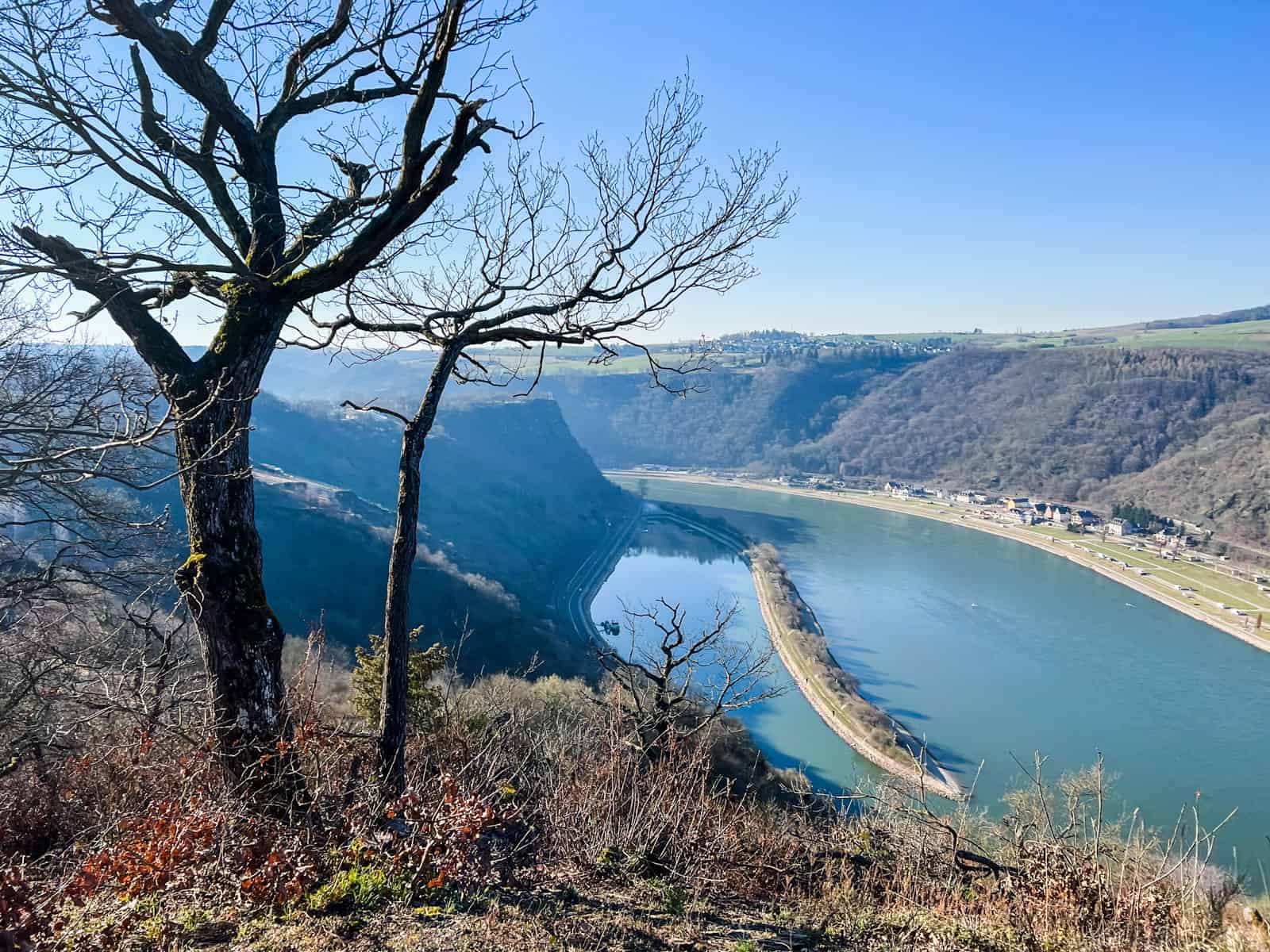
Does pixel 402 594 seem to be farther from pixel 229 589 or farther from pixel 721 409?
pixel 721 409

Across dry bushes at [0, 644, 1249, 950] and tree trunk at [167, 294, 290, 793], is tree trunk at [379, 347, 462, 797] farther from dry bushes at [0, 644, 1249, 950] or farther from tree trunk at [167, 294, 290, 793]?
tree trunk at [167, 294, 290, 793]

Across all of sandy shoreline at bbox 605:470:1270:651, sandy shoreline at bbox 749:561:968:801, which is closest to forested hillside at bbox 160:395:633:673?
sandy shoreline at bbox 749:561:968:801

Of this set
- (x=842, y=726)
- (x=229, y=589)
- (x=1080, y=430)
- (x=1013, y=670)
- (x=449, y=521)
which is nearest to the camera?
(x=229, y=589)

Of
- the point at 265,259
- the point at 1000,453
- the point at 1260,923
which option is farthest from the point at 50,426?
the point at 1000,453

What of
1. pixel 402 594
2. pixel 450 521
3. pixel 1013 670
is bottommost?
pixel 1013 670

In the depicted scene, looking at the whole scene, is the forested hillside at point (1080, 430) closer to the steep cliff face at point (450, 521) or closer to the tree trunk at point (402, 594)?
the steep cliff face at point (450, 521)

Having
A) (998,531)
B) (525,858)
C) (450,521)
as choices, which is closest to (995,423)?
(998,531)

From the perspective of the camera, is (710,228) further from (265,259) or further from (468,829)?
(468,829)
